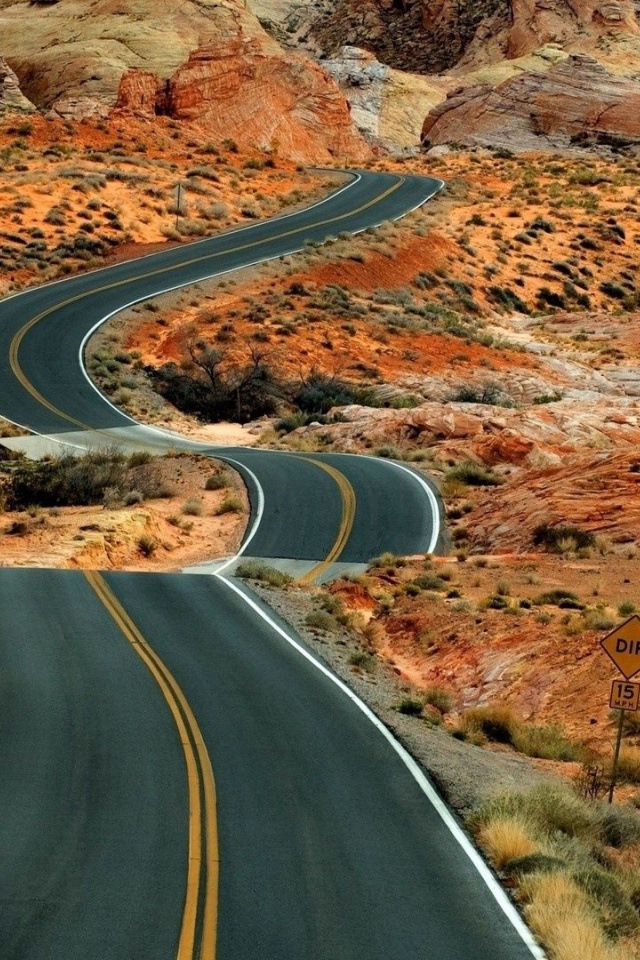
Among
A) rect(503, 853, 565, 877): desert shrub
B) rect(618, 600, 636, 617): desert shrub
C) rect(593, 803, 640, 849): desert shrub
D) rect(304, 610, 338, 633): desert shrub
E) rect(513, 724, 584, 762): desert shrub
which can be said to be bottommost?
rect(304, 610, 338, 633): desert shrub

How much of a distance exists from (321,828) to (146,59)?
9965cm

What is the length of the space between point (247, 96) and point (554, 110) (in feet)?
81.6

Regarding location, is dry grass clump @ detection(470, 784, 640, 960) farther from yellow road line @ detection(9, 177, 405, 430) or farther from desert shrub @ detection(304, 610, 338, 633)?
yellow road line @ detection(9, 177, 405, 430)

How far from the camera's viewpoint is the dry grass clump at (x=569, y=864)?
10727mm

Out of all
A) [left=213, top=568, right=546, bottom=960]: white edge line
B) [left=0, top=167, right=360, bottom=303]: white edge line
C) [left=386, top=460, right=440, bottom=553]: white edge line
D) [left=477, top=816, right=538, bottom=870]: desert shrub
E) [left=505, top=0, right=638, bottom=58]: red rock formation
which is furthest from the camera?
[left=505, top=0, right=638, bottom=58]: red rock formation

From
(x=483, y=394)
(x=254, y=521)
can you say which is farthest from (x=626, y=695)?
(x=483, y=394)

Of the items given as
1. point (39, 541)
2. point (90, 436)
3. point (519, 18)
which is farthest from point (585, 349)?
point (519, 18)

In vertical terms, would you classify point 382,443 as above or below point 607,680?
below

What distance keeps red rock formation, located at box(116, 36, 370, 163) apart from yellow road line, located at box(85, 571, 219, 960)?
73552mm

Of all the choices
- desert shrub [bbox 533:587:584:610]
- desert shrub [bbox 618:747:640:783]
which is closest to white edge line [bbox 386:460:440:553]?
desert shrub [bbox 533:587:584:610]

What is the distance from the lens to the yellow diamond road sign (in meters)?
15.2

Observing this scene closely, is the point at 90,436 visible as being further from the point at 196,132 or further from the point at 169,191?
the point at 196,132

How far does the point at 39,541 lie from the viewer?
29.2m

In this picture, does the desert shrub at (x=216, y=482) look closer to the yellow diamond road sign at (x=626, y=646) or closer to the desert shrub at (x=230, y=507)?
the desert shrub at (x=230, y=507)
